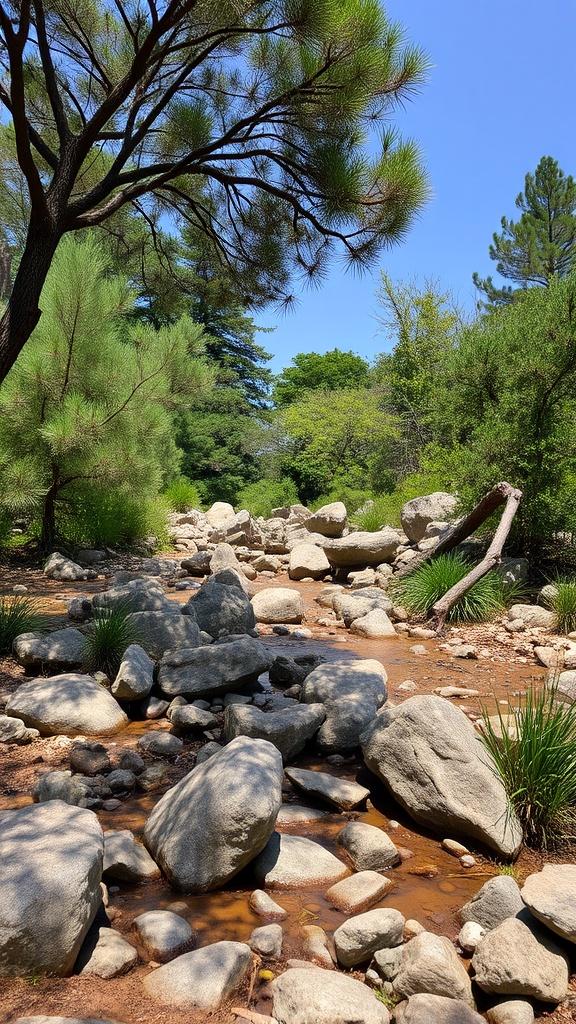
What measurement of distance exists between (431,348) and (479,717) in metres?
18.2

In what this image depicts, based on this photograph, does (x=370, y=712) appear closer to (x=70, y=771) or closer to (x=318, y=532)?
(x=70, y=771)

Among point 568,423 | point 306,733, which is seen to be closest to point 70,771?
point 306,733

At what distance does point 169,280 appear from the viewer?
794 centimetres

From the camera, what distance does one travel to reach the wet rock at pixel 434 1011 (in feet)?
6.04

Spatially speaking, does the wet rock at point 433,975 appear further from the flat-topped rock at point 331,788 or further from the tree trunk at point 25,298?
the tree trunk at point 25,298

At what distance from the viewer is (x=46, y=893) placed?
1947 mm

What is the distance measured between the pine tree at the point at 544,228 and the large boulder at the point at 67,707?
20.8 m

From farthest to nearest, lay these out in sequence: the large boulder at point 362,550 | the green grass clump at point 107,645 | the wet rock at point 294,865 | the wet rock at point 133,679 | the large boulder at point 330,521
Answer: the large boulder at point 330,521 → the large boulder at point 362,550 → the green grass clump at point 107,645 → the wet rock at point 133,679 → the wet rock at point 294,865

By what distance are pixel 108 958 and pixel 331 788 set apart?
1.48m

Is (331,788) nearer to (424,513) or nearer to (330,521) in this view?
(424,513)

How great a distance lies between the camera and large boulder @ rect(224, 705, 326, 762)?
11.8ft

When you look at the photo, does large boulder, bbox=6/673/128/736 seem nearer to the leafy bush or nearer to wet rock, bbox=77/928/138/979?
wet rock, bbox=77/928/138/979

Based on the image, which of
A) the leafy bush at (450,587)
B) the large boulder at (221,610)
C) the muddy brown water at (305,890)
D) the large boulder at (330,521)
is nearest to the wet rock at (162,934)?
the muddy brown water at (305,890)

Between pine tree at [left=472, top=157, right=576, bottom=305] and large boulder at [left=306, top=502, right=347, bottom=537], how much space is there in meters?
12.8
